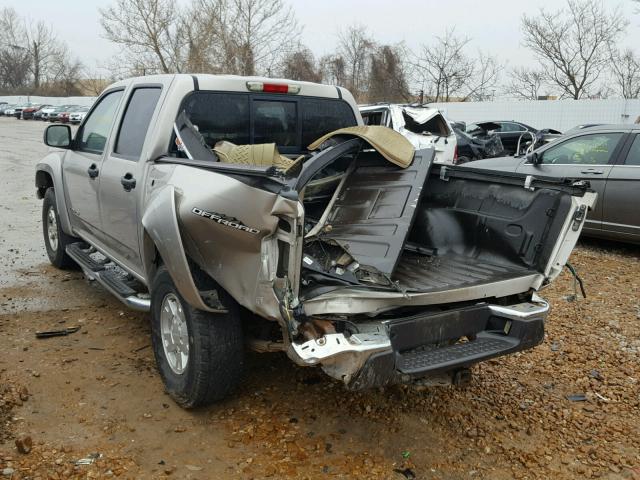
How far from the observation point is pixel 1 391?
3623 mm

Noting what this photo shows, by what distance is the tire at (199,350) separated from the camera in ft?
10.6

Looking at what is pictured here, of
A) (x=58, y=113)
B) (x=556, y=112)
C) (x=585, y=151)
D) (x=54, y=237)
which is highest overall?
(x=556, y=112)

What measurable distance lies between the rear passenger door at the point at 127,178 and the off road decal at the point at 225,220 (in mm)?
1102

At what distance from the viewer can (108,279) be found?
4504mm

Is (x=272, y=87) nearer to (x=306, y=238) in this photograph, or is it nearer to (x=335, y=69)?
(x=306, y=238)

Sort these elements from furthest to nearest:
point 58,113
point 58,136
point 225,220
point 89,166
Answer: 1. point 58,113
2. point 58,136
3. point 89,166
4. point 225,220

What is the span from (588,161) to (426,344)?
5797 millimetres

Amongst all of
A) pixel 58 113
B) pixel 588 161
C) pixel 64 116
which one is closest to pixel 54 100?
pixel 58 113

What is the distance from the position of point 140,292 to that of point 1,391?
1131 millimetres

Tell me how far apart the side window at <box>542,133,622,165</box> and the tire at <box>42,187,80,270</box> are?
617 centimetres

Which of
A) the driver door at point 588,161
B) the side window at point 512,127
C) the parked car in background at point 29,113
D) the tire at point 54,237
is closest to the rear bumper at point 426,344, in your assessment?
the tire at point 54,237

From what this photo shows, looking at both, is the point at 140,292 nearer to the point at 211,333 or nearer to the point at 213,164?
the point at 211,333

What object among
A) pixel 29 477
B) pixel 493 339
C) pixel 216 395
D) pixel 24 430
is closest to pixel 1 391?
pixel 24 430

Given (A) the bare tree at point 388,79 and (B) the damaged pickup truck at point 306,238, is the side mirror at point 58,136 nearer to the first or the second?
(B) the damaged pickup truck at point 306,238
